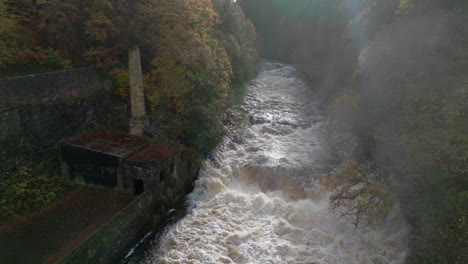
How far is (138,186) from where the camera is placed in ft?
43.6

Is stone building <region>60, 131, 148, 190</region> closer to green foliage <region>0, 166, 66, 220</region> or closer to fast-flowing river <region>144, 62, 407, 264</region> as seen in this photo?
green foliage <region>0, 166, 66, 220</region>

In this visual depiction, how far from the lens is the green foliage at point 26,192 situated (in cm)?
1170

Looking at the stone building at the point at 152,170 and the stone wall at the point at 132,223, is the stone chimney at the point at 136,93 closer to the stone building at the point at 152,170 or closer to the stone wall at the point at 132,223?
the stone building at the point at 152,170

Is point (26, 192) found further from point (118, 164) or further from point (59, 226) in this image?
point (118, 164)

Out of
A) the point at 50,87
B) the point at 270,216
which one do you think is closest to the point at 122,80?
the point at 50,87

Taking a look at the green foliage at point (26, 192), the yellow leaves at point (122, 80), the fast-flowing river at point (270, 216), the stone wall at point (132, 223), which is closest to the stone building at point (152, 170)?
the stone wall at point (132, 223)

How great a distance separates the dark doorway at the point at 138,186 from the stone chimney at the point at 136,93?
3.40 metres

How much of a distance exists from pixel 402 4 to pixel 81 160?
17839 millimetres

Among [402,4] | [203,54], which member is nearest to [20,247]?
[203,54]

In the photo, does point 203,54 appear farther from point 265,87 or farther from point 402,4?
point 265,87

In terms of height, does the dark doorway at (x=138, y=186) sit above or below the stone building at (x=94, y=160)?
below

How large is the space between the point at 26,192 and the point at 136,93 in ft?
19.8

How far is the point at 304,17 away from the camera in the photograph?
47344 millimetres

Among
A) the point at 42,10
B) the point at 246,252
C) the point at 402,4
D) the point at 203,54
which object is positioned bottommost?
the point at 246,252
